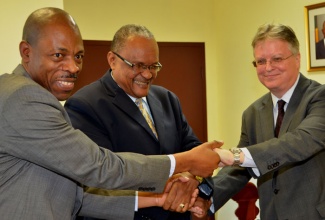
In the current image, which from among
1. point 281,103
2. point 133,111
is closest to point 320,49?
point 281,103

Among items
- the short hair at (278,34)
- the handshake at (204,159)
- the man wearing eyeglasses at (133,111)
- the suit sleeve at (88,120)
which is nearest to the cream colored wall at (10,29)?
the man wearing eyeglasses at (133,111)

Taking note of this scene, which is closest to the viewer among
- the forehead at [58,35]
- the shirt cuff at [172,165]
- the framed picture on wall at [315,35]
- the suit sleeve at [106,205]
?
the forehead at [58,35]

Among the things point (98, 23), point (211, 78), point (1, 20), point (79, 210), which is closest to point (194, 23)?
point (211, 78)

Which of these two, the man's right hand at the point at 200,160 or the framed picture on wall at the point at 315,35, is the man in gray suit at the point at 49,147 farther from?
the framed picture on wall at the point at 315,35

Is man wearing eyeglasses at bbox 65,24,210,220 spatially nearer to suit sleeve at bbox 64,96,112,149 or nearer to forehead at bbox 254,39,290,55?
suit sleeve at bbox 64,96,112,149

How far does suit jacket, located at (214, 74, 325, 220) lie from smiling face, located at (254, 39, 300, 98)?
0.07 meters

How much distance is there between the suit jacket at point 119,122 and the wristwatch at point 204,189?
205 millimetres

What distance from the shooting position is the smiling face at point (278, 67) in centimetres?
236

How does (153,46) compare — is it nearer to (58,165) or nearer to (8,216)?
(58,165)

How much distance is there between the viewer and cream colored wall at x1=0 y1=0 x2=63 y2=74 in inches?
130

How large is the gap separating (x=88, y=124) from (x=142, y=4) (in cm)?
425

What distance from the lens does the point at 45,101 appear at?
5.00 ft

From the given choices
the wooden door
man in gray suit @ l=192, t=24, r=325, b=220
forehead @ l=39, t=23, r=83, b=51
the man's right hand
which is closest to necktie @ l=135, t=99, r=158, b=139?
the man's right hand

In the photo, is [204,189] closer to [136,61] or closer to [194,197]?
[194,197]
